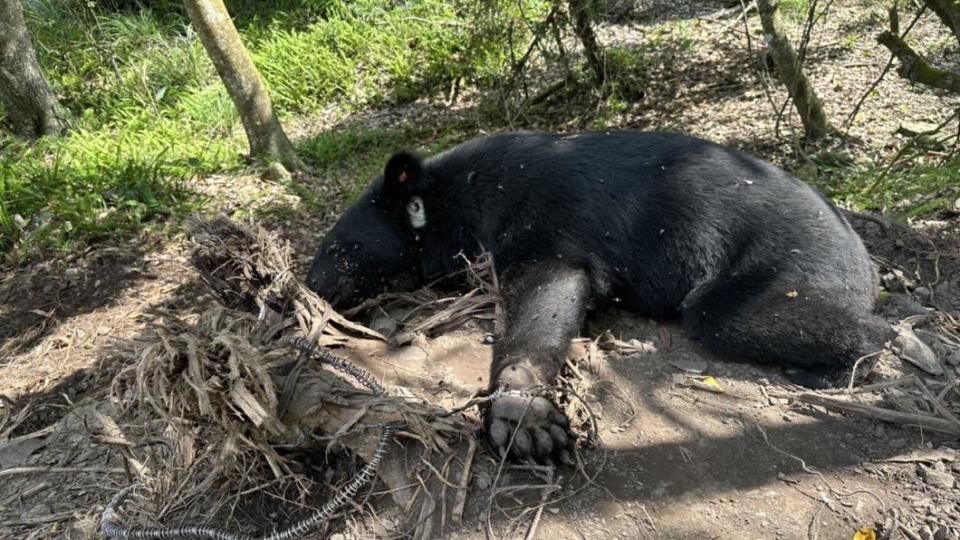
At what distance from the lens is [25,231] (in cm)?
591

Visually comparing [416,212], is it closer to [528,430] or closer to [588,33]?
[528,430]

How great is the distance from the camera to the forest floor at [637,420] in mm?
2357

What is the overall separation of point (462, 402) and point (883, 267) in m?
2.89

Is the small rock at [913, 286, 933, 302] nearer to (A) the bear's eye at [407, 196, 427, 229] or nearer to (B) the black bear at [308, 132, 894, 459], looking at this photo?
(B) the black bear at [308, 132, 894, 459]

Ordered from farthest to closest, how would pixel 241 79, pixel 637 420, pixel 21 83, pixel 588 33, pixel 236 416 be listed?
1. pixel 21 83
2. pixel 588 33
3. pixel 241 79
4. pixel 637 420
5. pixel 236 416

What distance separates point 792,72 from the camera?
6.12 m

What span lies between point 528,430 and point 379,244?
5.69 ft

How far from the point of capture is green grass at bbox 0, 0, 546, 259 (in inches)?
244

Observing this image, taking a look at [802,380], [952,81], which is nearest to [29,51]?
[802,380]

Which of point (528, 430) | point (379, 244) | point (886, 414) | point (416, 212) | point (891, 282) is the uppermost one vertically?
point (416, 212)

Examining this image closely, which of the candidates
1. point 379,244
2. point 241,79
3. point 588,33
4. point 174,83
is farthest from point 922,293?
point 174,83

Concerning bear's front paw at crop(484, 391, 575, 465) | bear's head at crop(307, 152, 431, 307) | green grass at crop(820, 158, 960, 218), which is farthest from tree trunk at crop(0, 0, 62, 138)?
green grass at crop(820, 158, 960, 218)

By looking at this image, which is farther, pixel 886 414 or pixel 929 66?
pixel 929 66

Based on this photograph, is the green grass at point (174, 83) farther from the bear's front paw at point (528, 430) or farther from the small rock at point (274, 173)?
the bear's front paw at point (528, 430)
